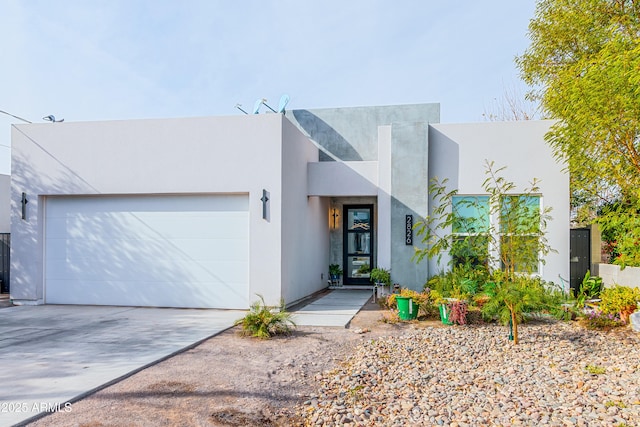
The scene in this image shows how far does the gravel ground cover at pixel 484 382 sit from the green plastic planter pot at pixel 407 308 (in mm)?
962

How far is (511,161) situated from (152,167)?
7.80 meters

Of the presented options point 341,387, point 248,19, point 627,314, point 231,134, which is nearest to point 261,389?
point 341,387

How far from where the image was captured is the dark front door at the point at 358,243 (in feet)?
40.8

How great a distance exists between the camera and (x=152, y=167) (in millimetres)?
8773

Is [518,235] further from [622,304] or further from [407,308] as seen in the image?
[622,304]

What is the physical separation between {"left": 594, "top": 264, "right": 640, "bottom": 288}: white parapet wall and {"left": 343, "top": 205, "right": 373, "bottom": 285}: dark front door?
5687mm

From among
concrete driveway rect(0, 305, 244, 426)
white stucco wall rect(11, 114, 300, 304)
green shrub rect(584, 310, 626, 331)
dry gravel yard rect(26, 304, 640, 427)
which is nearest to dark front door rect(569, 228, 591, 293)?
green shrub rect(584, 310, 626, 331)

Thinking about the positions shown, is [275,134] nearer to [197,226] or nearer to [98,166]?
[197,226]

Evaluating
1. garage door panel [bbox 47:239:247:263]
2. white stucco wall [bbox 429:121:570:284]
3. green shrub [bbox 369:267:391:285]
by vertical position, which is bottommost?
green shrub [bbox 369:267:391:285]

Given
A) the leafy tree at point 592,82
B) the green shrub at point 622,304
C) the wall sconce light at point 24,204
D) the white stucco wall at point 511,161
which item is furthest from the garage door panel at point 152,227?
the leafy tree at point 592,82

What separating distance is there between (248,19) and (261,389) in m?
8.33

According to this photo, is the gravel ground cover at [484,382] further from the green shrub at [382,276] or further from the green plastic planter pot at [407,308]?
the green shrub at [382,276]

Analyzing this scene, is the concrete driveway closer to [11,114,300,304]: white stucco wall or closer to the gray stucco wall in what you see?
[11,114,300,304]: white stucco wall

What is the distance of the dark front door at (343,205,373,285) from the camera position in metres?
12.4
